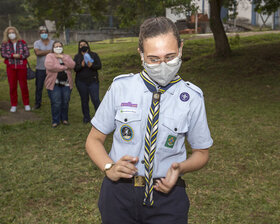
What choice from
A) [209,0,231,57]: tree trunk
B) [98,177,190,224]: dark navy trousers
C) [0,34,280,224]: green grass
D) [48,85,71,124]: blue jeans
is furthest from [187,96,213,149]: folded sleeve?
[209,0,231,57]: tree trunk

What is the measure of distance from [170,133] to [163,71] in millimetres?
323

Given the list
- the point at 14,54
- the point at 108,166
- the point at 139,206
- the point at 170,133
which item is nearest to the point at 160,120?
the point at 170,133

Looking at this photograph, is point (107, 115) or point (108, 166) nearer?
point (108, 166)

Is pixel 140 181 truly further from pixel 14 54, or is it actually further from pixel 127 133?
pixel 14 54

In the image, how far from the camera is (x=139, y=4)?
1499 cm

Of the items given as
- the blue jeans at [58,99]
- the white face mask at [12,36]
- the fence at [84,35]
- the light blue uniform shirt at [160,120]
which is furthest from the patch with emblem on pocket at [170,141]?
the fence at [84,35]

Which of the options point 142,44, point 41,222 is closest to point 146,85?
point 142,44

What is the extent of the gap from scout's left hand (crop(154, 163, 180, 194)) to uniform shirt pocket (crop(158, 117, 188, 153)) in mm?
154

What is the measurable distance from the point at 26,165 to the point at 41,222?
188 centimetres

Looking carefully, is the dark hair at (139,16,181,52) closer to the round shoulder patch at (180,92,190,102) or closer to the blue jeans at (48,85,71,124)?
the round shoulder patch at (180,92,190,102)

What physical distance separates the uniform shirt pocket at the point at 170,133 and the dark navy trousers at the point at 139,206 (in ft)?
0.75

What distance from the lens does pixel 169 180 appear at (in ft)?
5.80

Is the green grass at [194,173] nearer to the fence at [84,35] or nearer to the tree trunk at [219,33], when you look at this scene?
the tree trunk at [219,33]

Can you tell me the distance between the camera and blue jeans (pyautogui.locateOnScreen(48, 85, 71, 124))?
7.71 m
